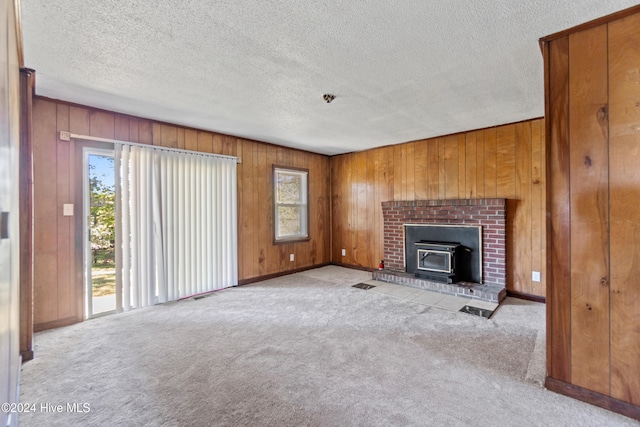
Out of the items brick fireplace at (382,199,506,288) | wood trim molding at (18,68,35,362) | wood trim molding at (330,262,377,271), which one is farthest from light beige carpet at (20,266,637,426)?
wood trim molding at (330,262,377,271)

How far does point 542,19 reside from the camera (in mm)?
1684

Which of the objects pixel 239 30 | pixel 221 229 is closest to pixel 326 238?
pixel 221 229

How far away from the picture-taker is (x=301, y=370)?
6.86 feet

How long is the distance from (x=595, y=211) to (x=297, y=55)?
217 cm

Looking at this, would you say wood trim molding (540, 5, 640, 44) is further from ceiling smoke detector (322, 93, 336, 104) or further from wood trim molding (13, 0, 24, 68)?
wood trim molding (13, 0, 24, 68)

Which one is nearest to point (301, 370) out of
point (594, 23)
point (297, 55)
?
point (297, 55)

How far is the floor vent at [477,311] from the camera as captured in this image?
10.2 ft

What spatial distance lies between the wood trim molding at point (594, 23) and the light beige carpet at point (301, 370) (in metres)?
2.28

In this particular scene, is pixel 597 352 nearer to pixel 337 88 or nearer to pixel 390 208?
pixel 337 88

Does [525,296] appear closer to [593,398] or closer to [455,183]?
[455,183]

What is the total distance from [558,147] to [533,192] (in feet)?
6.86

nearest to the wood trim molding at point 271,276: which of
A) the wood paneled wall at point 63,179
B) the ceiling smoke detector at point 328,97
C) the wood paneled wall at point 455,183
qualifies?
the wood paneled wall at point 455,183

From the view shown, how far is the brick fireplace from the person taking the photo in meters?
3.74

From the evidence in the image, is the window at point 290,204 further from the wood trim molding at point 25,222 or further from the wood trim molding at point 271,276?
the wood trim molding at point 25,222
